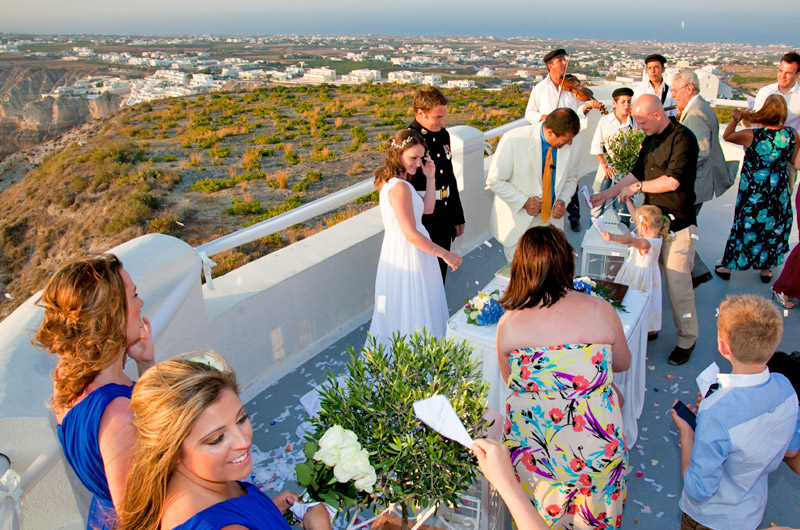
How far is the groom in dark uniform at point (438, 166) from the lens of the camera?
4266mm

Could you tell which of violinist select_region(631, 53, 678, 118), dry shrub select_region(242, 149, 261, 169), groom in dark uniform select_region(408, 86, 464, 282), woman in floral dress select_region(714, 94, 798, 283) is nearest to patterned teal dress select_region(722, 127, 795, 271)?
woman in floral dress select_region(714, 94, 798, 283)

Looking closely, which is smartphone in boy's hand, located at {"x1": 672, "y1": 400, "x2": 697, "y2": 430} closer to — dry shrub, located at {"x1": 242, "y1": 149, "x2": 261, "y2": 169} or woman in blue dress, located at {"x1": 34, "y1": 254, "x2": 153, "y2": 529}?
woman in blue dress, located at {"x1": 34, "y1": 254, "x2": 153, "y2": 529}

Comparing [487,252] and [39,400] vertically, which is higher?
[39,400]

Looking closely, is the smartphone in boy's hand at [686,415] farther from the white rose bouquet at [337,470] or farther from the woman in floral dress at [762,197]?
the woman in floral dress at [762,197]

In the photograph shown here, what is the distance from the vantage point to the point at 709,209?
24.6 ft

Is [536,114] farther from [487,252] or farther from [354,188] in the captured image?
[354,188]

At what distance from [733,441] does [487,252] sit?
4140mm

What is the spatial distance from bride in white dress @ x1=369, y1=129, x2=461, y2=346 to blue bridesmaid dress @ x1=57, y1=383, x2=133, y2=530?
88.6 inches

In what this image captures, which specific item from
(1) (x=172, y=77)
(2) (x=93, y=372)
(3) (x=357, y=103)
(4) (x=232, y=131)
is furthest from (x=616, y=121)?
(1) (x=172, y=77)

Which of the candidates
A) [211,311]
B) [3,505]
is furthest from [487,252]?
[3,505]

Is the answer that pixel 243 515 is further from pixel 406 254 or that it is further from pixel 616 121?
pixel 616 121

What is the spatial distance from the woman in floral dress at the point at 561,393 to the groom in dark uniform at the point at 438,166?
211cm

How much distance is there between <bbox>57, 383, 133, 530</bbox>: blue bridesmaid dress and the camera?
65.4 inches

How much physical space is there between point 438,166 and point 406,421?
10.0 feet
